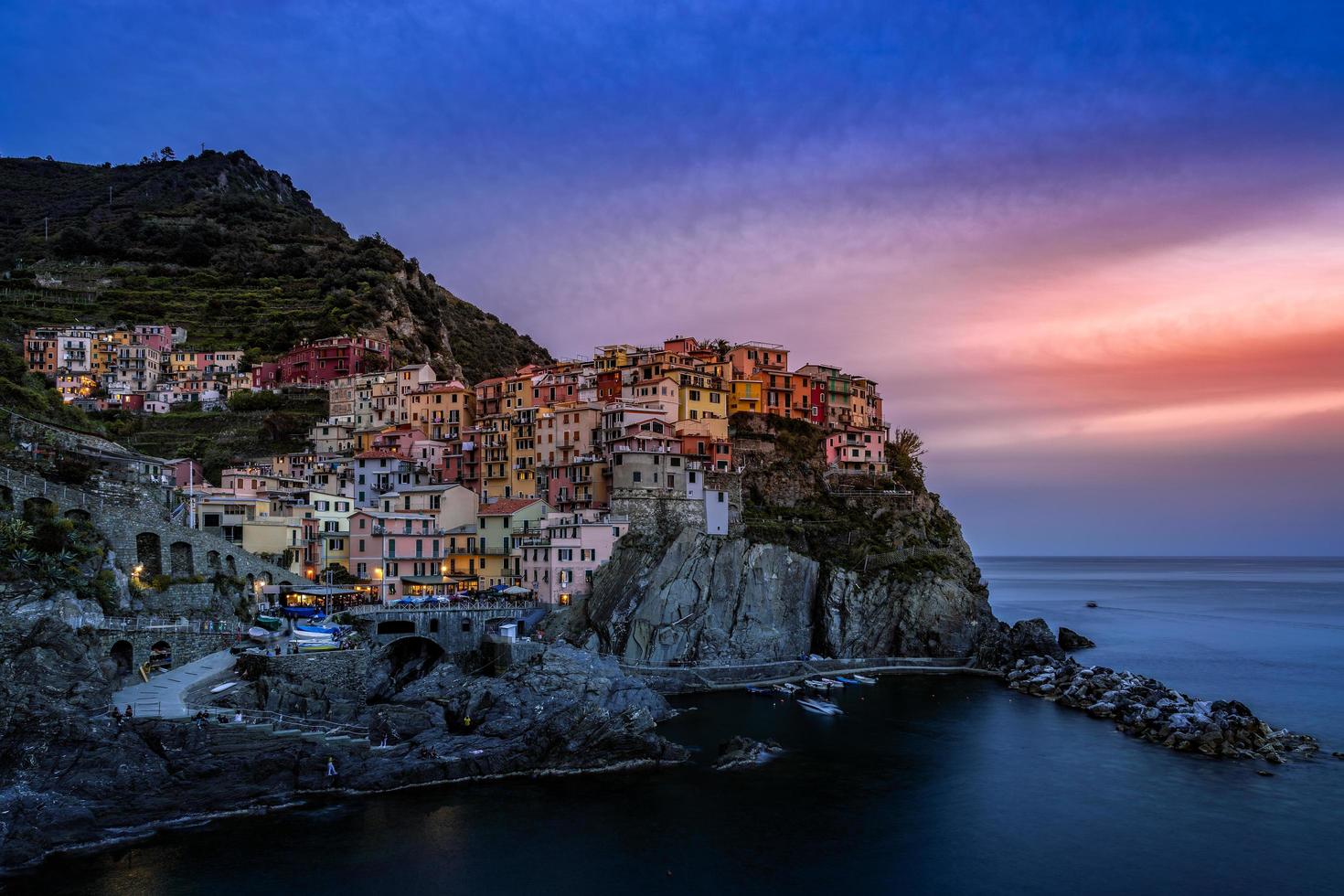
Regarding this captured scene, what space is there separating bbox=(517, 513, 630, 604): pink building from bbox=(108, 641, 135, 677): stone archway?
95.4 ft

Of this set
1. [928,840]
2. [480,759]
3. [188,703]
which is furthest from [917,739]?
[188,703]

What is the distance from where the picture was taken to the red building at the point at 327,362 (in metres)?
108

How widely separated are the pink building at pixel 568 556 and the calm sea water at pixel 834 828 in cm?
1531

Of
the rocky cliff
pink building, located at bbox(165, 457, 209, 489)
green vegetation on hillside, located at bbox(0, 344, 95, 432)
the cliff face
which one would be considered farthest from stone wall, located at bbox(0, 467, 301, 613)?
the cliff face

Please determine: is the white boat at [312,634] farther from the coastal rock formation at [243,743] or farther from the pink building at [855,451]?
the pink building at [855,451]

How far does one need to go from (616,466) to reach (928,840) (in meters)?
42.0

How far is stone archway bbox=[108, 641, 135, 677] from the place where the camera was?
1804 inches

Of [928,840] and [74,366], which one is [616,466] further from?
[74,366]

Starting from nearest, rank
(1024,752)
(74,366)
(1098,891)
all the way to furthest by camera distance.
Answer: (1098,891), (1024,752), (74,366)

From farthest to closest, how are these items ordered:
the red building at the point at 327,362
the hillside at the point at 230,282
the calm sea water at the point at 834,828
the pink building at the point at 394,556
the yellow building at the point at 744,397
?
the hillside at the point at 230,282 → the red building at the point at 327,362 → the yellow building at the point at 744,397 → the pink building at the point at 394,556 → the calm sea water at the point at 834,828

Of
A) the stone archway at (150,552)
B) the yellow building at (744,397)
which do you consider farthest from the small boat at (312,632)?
the yellow building at (744,397)

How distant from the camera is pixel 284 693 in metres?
46.3

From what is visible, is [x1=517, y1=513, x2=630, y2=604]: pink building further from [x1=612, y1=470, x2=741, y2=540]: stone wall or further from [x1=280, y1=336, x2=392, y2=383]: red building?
[x1=280, y1=336, x2=392, y2=383]: red building

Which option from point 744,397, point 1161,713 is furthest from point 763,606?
point 744,397
